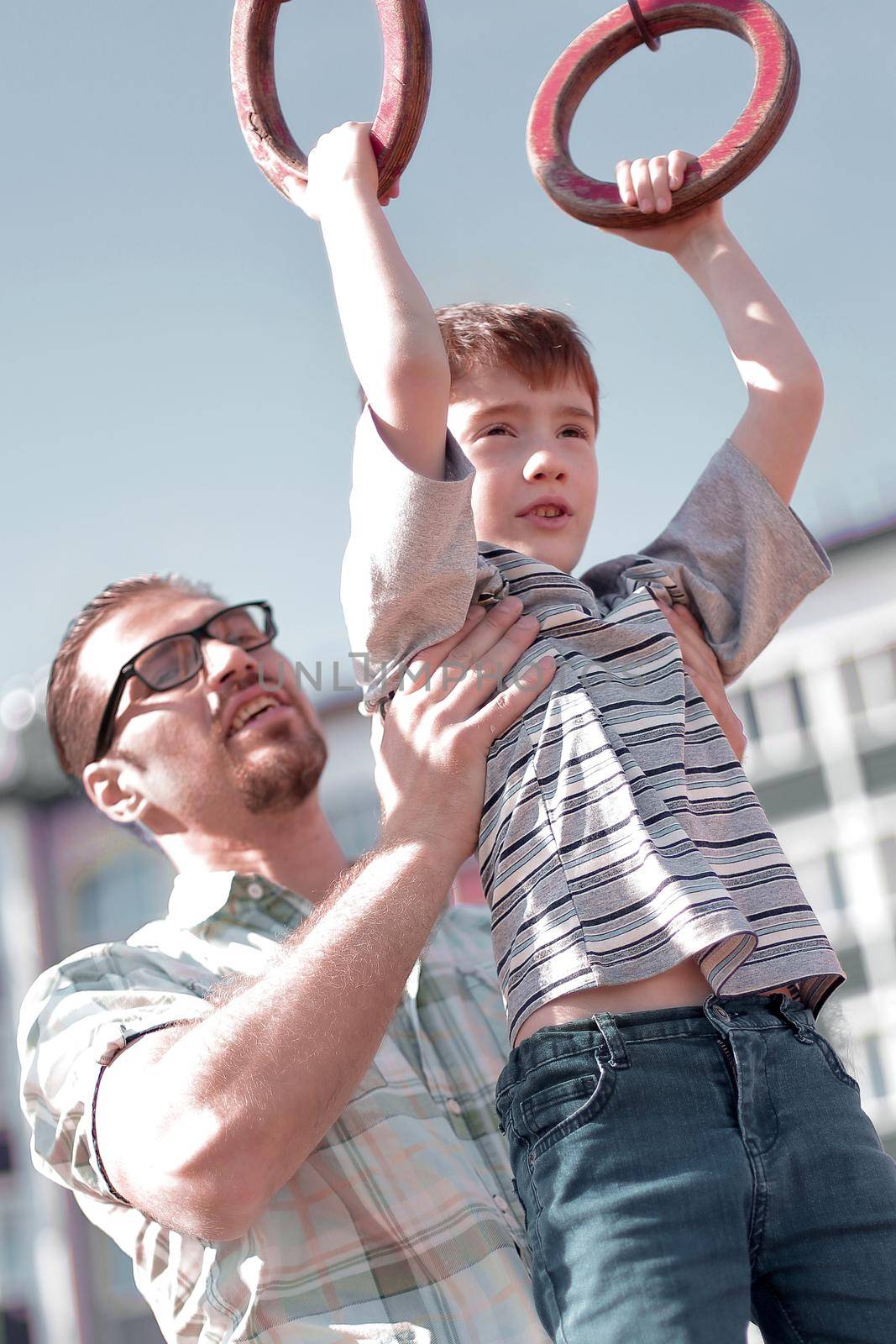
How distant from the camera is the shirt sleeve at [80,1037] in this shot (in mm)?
2350

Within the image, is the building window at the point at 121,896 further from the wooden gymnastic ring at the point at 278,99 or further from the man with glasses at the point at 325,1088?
the wooden gymnastic ring at the point at 278,99

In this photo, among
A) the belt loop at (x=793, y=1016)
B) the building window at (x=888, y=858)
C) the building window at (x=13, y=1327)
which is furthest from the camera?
the building window at (x=888, y=858)

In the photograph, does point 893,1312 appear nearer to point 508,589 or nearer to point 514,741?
Answer: point 514,741

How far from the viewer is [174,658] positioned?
3.58 meters

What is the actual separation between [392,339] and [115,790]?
2.00m

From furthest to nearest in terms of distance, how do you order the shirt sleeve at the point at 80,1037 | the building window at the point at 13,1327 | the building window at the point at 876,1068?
the building window at the point at 876,1068 < the building window at the point at 13,1327 < the shirt sleeve at the point at 80,1037

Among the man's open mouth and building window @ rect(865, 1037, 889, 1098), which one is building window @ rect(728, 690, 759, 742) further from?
the man's open mouth

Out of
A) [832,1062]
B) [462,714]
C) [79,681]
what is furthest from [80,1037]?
[79,681]

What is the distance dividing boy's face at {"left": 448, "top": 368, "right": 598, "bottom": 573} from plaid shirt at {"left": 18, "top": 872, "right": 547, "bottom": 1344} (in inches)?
38.0

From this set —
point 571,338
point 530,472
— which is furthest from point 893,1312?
point 571,338

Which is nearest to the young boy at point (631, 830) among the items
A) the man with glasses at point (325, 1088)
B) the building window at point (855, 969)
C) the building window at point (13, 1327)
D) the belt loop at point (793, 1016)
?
the belt loop at point (793, 1016)

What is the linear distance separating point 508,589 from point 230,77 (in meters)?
1.10

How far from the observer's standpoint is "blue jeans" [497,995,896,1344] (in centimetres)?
168

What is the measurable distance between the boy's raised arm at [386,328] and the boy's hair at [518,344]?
1.31 ft
